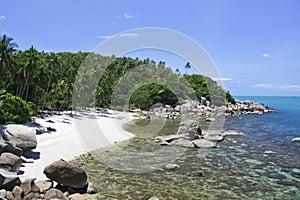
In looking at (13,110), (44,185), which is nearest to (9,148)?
(44,185)

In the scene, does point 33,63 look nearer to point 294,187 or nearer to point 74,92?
point 74,92

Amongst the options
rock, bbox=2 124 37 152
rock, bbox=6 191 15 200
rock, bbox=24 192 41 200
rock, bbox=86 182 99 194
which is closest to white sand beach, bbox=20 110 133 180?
rock, bbox=2 124 37 152

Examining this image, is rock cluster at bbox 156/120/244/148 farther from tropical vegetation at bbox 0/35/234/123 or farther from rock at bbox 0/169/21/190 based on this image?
rock at bbox 0/169/21/190

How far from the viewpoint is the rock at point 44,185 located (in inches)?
625

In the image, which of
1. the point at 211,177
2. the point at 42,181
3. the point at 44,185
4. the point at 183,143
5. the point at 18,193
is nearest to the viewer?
the point at 18,193

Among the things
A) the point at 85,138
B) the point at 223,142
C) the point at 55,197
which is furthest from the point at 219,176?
the point at 85,138

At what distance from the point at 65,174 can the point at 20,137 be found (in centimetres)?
645

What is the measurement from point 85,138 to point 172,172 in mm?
14628

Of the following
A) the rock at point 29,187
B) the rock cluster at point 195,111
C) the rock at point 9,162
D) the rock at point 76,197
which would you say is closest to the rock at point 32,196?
the rock at point 29,187

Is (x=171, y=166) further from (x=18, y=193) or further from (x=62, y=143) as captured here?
(x=18, y=193)

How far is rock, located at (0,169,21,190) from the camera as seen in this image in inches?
587

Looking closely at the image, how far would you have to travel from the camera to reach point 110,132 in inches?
1515

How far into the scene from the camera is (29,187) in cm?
1509

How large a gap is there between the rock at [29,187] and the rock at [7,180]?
0.43m
